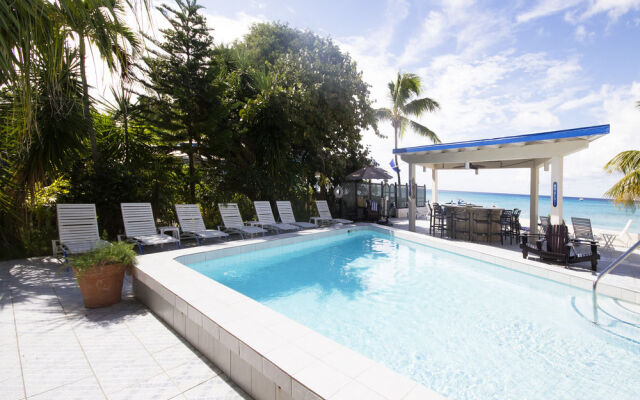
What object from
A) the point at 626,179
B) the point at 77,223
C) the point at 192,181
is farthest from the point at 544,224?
the point at 77,223

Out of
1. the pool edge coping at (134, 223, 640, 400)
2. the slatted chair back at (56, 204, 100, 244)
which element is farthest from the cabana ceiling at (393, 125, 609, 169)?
the slatted chair back at (56, 204, 100, 244)

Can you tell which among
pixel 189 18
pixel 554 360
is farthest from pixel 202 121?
pixel 554 360

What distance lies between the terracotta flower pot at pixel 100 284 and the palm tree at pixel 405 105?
14364 millimetres

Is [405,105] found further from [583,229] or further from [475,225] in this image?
[583,229]

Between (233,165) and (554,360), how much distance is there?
8833 mm

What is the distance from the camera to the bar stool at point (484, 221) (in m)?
8.33

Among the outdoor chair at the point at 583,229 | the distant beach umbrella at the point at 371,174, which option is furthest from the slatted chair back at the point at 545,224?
the distant beach umbrella at the point at 371,174

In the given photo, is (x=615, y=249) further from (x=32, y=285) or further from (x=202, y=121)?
(x=32, y=285)

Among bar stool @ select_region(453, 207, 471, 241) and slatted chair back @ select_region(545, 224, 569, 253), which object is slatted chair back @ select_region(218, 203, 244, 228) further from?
slatted chair back @ select_region(545, 224, 569, 253)

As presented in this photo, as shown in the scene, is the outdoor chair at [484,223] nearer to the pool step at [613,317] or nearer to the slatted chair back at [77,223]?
the pool step at [613,317]

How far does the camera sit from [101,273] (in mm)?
3486

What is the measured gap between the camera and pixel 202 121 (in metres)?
8.52

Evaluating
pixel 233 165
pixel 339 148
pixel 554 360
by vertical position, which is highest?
pixel 339 148

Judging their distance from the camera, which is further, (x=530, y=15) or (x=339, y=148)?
(x=339, y=148)
